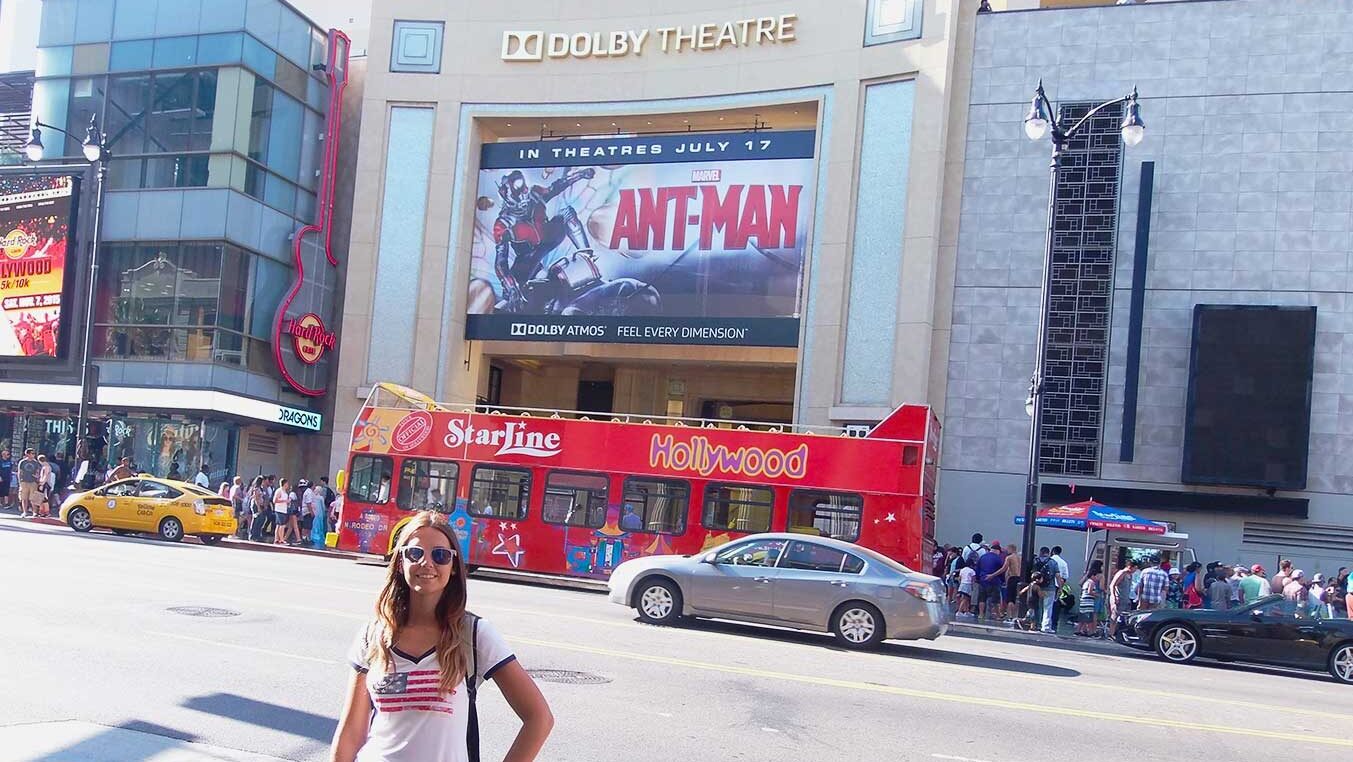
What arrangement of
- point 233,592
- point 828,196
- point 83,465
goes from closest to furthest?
point 233,592
point 83,465
point 828,196

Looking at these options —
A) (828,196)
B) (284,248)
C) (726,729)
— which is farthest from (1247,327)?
(284,248)

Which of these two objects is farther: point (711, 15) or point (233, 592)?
point (711, 15)

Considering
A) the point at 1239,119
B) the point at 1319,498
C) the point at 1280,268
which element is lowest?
the point at 1319,498

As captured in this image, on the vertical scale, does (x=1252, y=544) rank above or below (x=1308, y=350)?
below

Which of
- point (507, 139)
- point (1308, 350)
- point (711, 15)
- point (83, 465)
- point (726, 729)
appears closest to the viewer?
point (726, 729)

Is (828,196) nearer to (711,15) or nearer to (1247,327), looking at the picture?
(711,15)

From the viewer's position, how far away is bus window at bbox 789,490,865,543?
21.3m

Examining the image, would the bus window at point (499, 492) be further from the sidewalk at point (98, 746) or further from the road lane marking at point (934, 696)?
the sidewalk at point (98, 746)

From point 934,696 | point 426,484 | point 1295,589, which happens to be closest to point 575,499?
point 426,484

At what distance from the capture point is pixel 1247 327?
29125 millimetres

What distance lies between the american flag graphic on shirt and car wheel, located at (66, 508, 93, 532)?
2658 centimetres

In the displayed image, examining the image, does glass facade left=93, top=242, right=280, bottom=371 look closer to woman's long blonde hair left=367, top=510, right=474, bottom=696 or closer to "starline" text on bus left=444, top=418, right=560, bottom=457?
"starline" text on bus left=444, top=418, right=560, bottom=457

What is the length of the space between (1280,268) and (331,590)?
76.2 feet

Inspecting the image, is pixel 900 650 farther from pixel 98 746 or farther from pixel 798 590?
pixel 98 746
